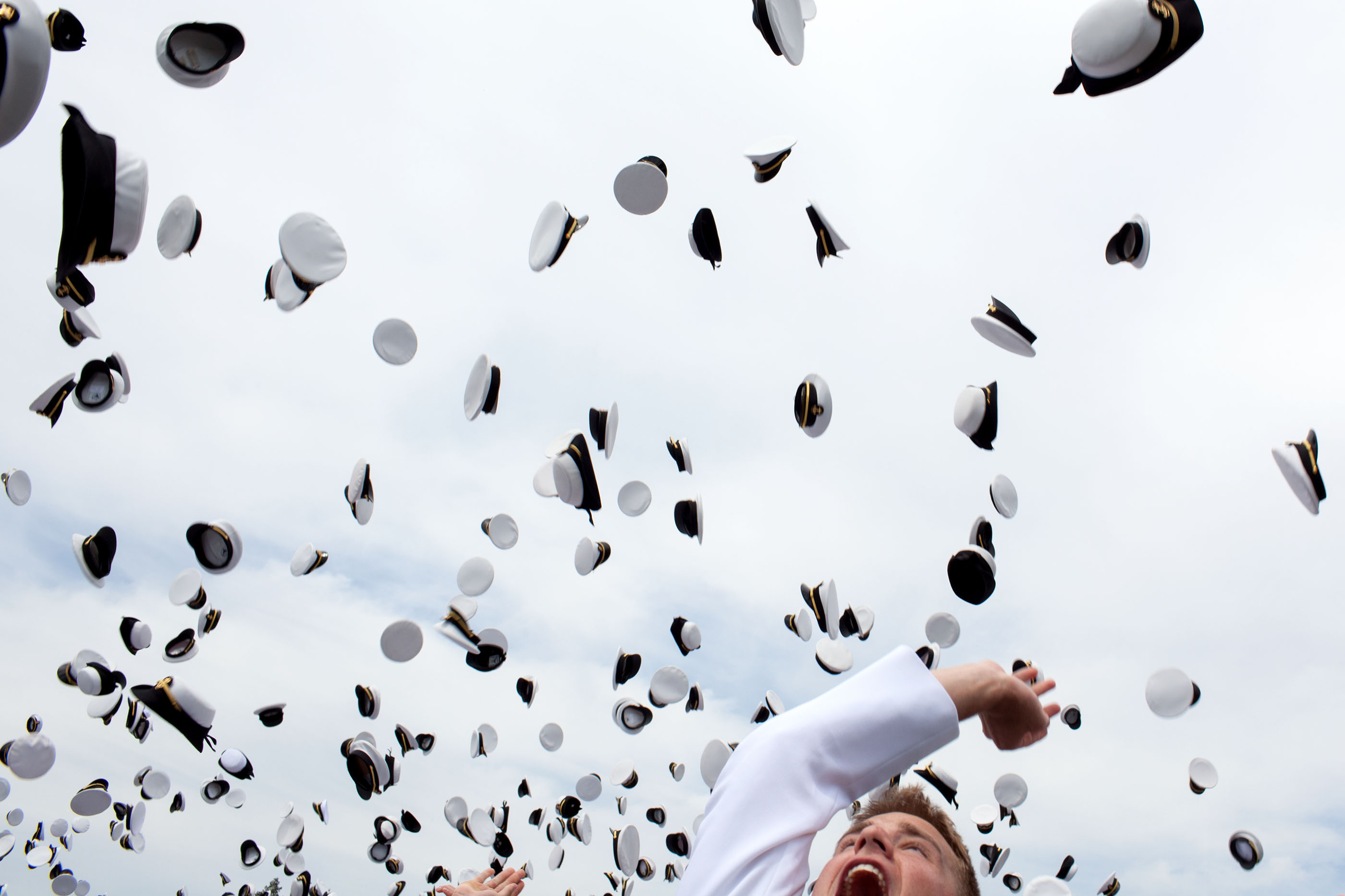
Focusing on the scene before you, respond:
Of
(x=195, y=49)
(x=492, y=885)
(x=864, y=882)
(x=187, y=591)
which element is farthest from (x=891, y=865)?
(x=187, y=591)

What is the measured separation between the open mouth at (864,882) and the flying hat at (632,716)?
24.3 feet

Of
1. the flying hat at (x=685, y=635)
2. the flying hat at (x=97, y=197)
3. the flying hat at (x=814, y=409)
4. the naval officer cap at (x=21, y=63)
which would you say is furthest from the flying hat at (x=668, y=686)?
the naval officer cap at (x=21, y=63)

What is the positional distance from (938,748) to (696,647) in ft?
27.5

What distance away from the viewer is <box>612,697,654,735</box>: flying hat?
10234 millimetres

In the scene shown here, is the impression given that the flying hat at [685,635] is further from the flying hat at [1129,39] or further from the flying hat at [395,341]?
the flying hat at [1129,39]

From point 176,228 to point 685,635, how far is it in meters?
7.38

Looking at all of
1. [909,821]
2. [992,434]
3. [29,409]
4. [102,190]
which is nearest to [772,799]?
[909,821]

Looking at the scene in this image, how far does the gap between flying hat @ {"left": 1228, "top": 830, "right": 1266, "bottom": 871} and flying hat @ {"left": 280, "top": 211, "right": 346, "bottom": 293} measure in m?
12.1

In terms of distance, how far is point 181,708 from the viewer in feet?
20.3

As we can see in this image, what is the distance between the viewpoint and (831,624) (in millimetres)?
8406

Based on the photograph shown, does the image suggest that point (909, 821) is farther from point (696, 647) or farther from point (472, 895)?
point (696, 647)

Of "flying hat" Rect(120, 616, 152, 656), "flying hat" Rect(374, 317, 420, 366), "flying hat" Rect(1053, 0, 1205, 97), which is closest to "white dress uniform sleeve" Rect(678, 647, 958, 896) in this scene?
"flying hat" Rect(1053, 0, 1205, 97)

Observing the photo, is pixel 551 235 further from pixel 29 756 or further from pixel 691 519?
pixel 29 756

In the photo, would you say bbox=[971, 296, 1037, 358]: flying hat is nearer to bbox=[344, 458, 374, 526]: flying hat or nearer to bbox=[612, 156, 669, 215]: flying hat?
bbox=[612, 156, 669, 215]: flying hat
